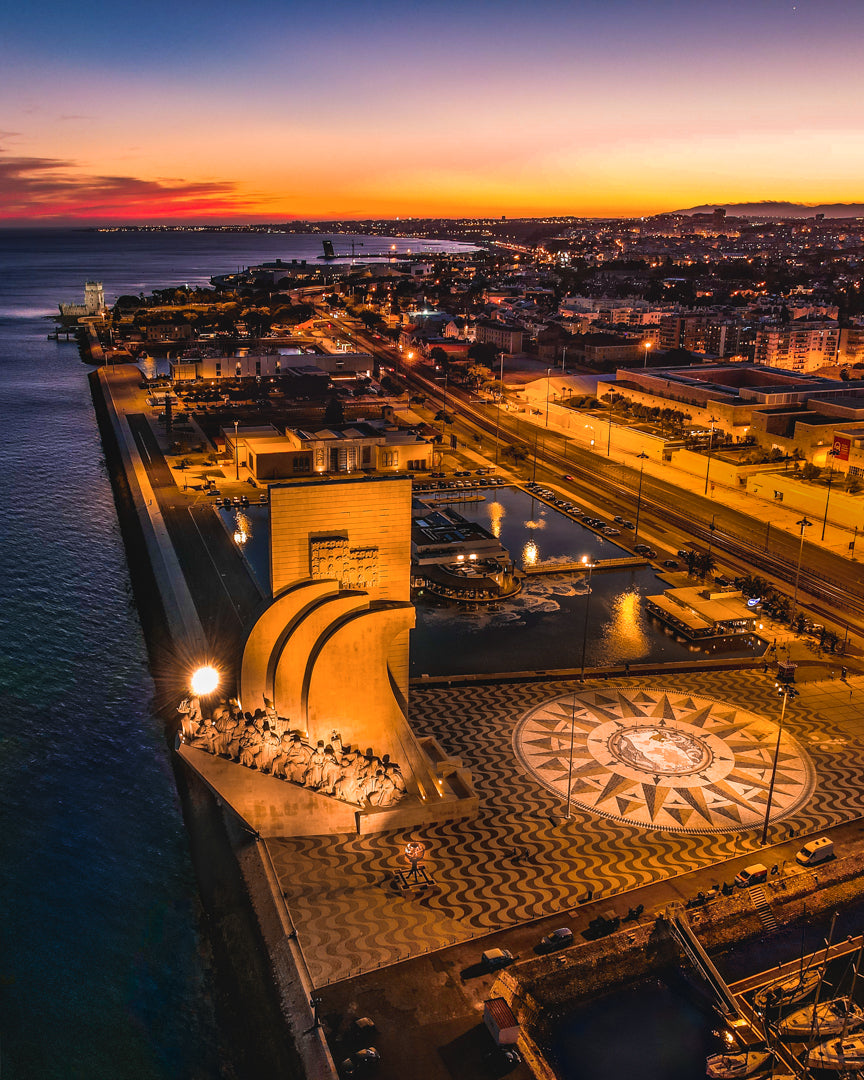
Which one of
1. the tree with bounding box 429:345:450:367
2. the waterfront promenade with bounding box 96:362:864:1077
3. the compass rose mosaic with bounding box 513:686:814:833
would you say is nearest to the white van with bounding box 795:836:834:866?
the waterfront promenade with bounding box 96:362:864:1077

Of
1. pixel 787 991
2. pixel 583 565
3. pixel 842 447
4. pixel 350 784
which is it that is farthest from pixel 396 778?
pixel 842 447

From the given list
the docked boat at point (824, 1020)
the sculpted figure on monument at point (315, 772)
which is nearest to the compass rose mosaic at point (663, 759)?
the docked boat at point (824, 1020)

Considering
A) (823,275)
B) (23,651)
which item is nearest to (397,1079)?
(23,651)

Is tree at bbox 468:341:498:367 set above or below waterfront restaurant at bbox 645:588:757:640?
above

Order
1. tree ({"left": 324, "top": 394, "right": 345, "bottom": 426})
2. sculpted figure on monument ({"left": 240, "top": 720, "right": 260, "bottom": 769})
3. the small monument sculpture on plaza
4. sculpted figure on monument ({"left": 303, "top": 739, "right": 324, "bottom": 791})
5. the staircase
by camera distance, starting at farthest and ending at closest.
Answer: tree ({"left": 324, "top": 394, "right": 345, "bottom": 426}) → sculpted figure on monument ({"left": 303, "top": 739, "right": 324, "bottom": 791}) → the small monument sculpture on plaza → sculpted figure on monument ({"left": 240, "top": 720, "right": 260, "bottom": 769}) → the staircase

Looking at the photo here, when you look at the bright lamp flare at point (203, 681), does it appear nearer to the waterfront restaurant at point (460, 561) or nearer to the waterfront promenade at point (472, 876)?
the waterfront promenade at point (472, 876)

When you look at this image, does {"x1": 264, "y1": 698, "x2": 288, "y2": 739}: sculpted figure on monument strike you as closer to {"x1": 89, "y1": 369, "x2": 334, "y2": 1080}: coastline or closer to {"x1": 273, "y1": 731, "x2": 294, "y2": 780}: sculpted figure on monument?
{"x1": 273, "y1": 731, "x2": 294, "y2": 780}: sculpted figure on monument
